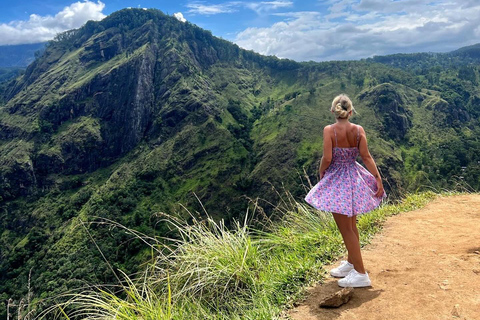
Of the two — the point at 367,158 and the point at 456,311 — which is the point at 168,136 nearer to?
the point at 367,158

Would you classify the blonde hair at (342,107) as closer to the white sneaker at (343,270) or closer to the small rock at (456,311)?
the white sneaker at (343,270)

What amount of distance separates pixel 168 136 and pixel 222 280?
116513mm

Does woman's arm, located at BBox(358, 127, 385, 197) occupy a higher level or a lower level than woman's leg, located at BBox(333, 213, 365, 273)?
higher

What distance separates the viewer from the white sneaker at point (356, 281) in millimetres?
4016

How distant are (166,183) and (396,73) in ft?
360

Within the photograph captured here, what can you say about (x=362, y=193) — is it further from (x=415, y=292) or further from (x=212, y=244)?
(x=212, y=244)

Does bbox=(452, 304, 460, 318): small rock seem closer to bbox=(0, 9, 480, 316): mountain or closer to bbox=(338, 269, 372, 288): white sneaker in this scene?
bbox=(338, 269, 372, 288): white sneaker

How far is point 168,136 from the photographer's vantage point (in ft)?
384

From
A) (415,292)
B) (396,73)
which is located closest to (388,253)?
(415,292)

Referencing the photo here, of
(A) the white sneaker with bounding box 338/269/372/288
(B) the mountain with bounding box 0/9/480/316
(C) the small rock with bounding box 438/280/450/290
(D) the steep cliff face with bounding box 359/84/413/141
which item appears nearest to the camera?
(C) the small rock with bounding box 438/280/450/290

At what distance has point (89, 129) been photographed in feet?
401

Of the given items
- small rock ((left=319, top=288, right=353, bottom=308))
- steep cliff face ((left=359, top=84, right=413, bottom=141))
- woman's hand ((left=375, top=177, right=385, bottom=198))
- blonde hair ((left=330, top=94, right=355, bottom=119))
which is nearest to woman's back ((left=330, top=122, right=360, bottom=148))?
blonde hair ((left=330, top=94, right=355, bottom=119))

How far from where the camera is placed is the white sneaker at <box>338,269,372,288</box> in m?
4.02

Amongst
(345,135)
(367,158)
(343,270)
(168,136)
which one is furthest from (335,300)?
(168,136)
